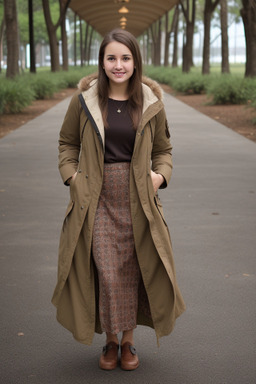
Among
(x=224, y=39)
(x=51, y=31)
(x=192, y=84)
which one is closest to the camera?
(x=224, y=39)

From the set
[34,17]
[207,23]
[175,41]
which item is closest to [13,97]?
[207,23]

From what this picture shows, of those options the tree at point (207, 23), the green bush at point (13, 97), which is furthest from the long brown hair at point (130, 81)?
the tree at point (207, 23)

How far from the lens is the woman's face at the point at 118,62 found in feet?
11.7

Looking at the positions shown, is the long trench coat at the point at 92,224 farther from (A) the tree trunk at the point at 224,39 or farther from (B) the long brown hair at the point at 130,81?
(A) the tree trunk at the point at 224,39

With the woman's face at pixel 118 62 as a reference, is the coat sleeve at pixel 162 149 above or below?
below

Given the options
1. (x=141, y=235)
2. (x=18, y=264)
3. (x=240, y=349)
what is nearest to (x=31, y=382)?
(x=141, y=235)

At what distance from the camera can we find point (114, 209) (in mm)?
3639

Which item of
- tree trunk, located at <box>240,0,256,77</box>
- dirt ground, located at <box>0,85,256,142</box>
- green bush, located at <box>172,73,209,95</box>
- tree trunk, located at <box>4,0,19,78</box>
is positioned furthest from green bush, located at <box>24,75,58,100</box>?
tree trunk, located at <box>240,0,256,77</box>

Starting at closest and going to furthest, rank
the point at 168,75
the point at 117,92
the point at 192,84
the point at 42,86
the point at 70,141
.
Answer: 1. the point at 117,92
2. the point at 70,141
3. the point at 42,86
4. the point at 192,84
5. the point at 168,75

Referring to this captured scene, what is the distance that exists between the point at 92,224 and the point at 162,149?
0.56 m

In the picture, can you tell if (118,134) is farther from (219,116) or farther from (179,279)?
(219,116)

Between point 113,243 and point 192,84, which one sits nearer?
point 113,243

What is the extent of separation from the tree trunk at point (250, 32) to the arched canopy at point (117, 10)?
18424 millimetres

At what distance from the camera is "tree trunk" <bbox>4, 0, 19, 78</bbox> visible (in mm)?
26109
